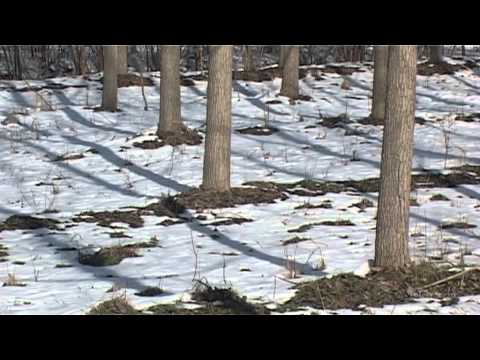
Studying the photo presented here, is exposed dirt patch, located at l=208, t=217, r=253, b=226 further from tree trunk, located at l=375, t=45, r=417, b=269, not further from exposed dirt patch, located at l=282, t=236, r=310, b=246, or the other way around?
tree trunk, located at l=375, t=45, r=417, b=269

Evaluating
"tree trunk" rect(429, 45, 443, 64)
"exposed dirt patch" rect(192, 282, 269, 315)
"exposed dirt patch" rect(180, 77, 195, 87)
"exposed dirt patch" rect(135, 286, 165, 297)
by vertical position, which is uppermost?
"tree trunk" rect(429, 45, 443, 64)

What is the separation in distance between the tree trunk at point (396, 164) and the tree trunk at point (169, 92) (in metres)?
8.41

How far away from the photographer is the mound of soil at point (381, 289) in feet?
18.0

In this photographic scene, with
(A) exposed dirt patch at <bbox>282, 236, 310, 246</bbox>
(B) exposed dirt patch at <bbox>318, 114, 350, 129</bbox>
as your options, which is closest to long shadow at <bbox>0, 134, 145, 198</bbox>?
(A) exposed dirt patch at <bbox>282, 236, 310, 246</bbox>

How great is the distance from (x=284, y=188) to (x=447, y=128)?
5857 mm

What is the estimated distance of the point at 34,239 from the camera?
27.6 feet

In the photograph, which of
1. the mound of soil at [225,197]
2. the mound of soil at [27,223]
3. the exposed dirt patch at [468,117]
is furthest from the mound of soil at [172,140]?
the exposed dirt patch at [468,117]

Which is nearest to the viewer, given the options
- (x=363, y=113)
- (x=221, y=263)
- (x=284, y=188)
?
(x=221, y=263)

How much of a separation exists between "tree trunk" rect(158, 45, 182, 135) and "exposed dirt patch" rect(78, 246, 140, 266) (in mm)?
6734

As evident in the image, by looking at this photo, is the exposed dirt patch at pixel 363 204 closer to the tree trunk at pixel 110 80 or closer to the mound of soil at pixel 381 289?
the mound of soil at pixel 381 289

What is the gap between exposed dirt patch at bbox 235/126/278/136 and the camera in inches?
603
